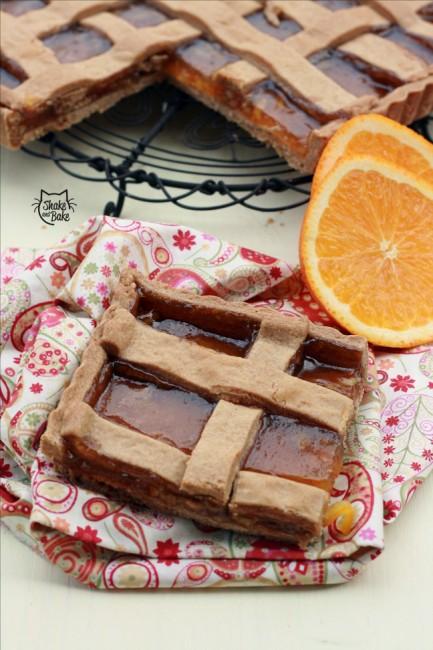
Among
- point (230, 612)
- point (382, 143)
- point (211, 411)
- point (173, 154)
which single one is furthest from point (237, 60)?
point (230, 612)

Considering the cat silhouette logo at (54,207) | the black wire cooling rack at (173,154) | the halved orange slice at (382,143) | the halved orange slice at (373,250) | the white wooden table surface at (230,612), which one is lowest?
the white wooden table surface at (230,612)

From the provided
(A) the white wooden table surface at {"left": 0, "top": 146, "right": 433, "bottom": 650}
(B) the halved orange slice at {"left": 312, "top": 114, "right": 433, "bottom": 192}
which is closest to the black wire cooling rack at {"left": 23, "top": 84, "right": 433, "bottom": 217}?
(B) the halved orange slice at {"left": 312, "top": 114, "right": 433, "bottom": 192}

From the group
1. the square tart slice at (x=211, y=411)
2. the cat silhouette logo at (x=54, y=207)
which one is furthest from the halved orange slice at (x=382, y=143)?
the cat silhouette logo at (x=54, y=207)

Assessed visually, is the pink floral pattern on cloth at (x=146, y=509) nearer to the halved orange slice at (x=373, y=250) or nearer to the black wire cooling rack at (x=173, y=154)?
the halved orange slice at (x=373, y=250)

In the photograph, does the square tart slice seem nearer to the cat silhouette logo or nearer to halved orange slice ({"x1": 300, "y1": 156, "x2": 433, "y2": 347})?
halved orange slice ({"x1": 300, "y1": 156, "x2": 433, "y2": 347})

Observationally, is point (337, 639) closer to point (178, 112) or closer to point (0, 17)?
point (178, 112)

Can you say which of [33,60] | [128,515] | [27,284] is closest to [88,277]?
[27,284]
